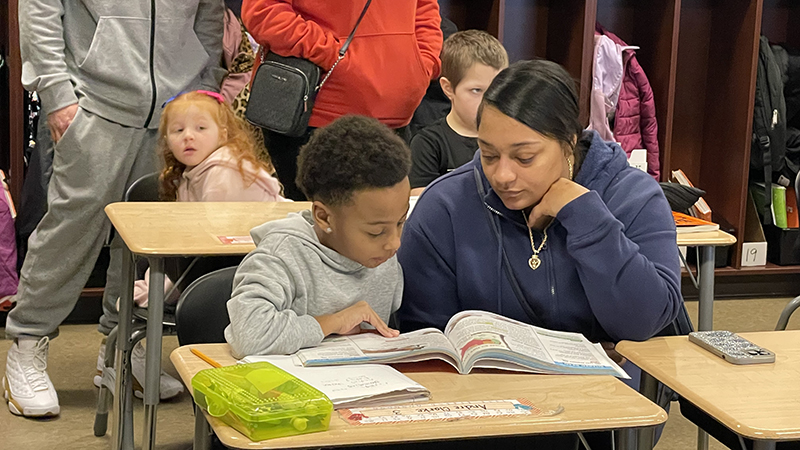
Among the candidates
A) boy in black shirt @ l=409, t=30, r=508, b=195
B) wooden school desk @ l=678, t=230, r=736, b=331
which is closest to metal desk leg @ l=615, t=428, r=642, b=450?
wooden school desk @ l=678, t=230, r=736, b=331

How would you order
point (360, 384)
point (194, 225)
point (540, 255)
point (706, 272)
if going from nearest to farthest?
point (360, 384) → point (540, 255) → point (194, 225) → point (706, 272)

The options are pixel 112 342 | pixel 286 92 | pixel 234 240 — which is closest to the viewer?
pixel 234 240

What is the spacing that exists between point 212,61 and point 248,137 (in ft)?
1.59

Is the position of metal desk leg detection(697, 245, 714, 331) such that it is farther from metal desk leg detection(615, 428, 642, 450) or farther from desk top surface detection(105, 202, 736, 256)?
metal desk leg detection(615, 428, 642, 450)

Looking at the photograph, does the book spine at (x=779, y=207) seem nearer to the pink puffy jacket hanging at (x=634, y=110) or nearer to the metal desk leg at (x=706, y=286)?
the pink puffy jacket hanging at (x=634, y=110)

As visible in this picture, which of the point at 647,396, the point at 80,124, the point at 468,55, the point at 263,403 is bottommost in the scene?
the point at 647,396

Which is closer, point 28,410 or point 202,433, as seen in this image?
point 202,433

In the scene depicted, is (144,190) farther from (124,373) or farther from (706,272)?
(706,272)

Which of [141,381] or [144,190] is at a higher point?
[144,190]

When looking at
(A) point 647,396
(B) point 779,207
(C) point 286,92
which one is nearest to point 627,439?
(A) point 647,396

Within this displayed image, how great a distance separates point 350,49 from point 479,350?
5.00 feet

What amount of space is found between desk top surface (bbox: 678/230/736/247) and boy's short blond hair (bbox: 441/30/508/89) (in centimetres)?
89

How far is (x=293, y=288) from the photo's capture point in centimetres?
155

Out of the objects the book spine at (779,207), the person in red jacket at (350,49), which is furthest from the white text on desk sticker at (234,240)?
the book spine at (779,207)
